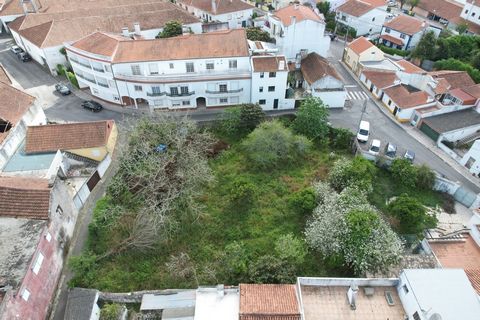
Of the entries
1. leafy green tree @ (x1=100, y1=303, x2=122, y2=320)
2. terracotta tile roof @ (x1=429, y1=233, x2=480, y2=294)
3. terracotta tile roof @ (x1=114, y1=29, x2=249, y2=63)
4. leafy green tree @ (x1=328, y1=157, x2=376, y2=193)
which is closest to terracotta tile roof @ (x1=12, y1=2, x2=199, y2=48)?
terracotta tile roof @ (x1=114, y1=29, x2=249, y2=63)

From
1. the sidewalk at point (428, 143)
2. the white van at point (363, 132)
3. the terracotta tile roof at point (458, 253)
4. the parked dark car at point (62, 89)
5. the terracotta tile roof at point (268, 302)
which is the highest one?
the terracotta tile roof at point (268, 302)

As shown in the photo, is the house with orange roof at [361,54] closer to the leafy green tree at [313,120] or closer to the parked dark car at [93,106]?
the leafy green tree at [313,120]

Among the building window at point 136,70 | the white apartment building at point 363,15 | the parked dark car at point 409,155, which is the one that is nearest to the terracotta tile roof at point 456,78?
the parked dark car at point 409,155

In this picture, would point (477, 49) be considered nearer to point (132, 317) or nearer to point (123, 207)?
point (123, 207)

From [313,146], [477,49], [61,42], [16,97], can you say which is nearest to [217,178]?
[313,146]

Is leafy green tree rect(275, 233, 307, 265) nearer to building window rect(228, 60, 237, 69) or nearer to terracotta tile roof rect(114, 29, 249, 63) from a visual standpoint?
building window rect(228, 60, 237, 69)

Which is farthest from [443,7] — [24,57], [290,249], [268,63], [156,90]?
[24,57]
